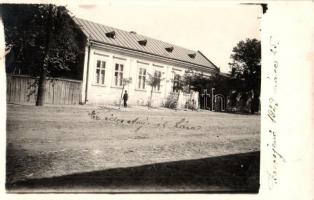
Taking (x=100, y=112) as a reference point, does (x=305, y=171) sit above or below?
below

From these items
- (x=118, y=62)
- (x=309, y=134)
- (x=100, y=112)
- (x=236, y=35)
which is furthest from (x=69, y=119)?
(x=309, y=134)

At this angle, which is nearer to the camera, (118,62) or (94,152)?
(94,152)

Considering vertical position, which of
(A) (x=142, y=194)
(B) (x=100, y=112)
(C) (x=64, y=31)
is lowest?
(A) (x=142, y=194)

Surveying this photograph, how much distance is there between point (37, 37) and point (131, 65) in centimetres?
60

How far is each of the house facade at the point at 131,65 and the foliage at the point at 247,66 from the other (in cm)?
15

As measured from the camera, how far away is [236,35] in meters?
2.05

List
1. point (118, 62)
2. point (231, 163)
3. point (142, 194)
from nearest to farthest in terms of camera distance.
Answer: point (142, 194)
point (231, 163)
point (118, 62)

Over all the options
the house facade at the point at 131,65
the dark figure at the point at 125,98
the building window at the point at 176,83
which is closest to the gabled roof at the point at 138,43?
the house facade at the point at 131,65

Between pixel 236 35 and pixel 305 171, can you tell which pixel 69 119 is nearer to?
pixel 236 35

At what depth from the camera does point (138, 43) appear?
2.19 meters

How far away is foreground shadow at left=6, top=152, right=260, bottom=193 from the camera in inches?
71.1

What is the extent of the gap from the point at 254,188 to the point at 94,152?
3.14ft

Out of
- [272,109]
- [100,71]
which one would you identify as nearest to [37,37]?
[100,71]

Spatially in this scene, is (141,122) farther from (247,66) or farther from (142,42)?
(247,66)
